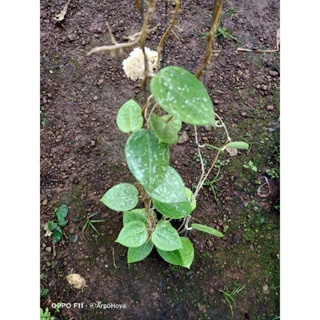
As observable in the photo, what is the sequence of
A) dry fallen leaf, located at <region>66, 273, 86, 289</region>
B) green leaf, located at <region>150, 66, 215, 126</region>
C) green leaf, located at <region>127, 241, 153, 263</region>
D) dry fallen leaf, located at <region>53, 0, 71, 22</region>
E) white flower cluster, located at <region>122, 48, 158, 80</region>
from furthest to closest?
dry fallen leaf, located at <region>53, 0, 71, 22</region>, dry fallen leaf, located at <region>66, 273, 86, 289</region>, green leaf, located at <region>127, 241, 153, 263</region>, white flower cluster, located at <region>122, 48, 158, 80</region>, green leaf, located at <region>150, 66, 215, 126</region>

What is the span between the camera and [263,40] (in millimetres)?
1391

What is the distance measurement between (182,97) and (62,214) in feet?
2.36

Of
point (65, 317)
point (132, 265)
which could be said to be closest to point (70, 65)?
point (132, 265)

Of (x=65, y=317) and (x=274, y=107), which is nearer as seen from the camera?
(x=65, y=317)

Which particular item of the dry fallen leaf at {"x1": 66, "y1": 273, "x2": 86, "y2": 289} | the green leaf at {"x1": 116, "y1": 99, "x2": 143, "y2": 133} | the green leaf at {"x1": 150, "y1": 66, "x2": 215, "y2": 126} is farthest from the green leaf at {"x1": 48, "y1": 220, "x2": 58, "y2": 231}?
the green leaf at {"x1": 150, "y1": 66, "x2": 215, "y2": 126}

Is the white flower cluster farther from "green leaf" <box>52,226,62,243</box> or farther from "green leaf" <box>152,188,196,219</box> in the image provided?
"green leaf" <box>52,226,62,243</box>

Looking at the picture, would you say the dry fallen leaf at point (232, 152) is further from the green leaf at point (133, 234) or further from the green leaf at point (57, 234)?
the green leaf at point (57, 234)

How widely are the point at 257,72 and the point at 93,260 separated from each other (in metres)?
0.89

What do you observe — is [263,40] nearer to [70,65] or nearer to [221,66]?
[221,66]

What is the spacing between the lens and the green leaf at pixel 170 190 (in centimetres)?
72

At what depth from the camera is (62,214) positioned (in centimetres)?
112

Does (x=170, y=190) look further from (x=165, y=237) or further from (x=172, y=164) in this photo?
(x=172, y=164)

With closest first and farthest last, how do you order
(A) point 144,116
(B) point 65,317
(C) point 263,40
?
1. (A) point 144,116
2. (B) point 65,317
3. (C) point 263,40

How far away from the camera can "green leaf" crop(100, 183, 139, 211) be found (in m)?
0.87
